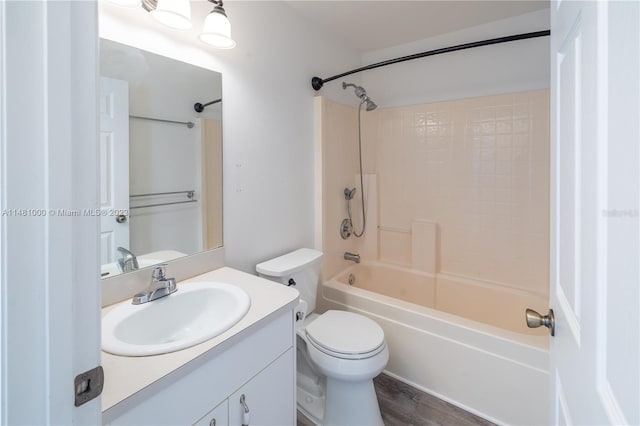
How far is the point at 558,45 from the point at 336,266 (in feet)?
6.28

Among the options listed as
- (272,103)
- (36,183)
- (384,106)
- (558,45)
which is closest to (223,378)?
(36,183)

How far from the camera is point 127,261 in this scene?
3.74ft

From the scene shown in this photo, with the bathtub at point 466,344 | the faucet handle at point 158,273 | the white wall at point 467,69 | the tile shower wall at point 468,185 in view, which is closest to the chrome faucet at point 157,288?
the faucet handle at point 158,273

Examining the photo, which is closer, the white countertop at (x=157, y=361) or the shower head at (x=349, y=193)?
the white countertop at (x=157, y=361)

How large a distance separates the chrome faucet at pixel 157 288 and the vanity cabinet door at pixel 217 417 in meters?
0.47

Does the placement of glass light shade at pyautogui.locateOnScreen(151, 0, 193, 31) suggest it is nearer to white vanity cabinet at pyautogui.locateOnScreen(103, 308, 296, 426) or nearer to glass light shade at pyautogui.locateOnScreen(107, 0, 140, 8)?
glass light shade at pyautogui.locateOnScreen(107, 0, 140, 8)

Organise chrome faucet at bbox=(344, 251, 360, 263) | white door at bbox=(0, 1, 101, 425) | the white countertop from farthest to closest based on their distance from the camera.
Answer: chrome faucet at bbox=(344, 251, 360, 263)
the white countertop
white door at bbox=(0, 1, 101, 425)

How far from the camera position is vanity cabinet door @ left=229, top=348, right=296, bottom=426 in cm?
94

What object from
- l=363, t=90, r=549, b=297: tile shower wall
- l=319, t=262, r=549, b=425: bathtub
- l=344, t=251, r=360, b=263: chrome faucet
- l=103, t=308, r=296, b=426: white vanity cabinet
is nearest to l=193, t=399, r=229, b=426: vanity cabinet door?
l=103, t=308, r=296, b=426: white vanity cabinet

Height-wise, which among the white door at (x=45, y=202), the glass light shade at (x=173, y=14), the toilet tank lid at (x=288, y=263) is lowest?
the toilet tank lid at (x=288, y=263)

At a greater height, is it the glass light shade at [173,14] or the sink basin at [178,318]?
the glass light shade at [173,14]

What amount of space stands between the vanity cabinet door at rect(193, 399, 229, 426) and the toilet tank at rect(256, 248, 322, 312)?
721mm

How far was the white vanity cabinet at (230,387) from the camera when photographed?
2.31ft

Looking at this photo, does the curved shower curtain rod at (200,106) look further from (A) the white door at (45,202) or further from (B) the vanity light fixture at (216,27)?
(A) the white door at (45,202)
